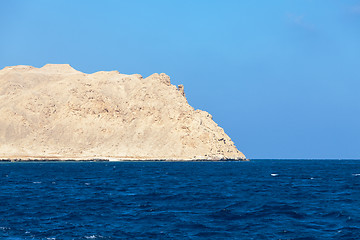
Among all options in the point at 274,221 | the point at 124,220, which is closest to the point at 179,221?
the point at 124,220

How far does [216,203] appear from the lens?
44.8m

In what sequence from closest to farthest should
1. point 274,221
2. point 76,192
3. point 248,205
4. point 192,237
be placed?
point 192,237 → point 274,221 → point 248,205 → point 76,192

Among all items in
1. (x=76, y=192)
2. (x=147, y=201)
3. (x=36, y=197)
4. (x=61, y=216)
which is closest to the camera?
(x=61, y=216)

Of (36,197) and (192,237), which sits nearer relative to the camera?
(192,237)

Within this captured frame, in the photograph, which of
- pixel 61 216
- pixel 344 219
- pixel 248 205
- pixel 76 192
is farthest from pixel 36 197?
pixel 344 219

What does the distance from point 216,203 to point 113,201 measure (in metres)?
9.94

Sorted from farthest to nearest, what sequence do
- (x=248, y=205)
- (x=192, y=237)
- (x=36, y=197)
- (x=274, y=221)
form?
(x=36, y=197) → (x=248, y=205) → (x=274, y=221) → (x=192, y=237)

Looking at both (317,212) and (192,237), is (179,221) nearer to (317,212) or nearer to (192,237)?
(192,237)

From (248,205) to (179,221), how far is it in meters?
10.3

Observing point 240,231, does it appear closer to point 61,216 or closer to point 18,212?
point 61,216

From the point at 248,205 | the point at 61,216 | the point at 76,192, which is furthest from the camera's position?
the point at 76,192

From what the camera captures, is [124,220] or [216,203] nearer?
[124,220]

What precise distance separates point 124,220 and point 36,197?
18.7m

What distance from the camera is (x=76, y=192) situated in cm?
5656
